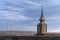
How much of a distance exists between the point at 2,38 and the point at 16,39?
1.38 m

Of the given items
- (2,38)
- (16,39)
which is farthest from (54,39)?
(2,38)

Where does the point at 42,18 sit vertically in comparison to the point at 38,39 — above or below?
above

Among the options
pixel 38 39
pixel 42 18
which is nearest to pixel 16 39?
pixel 38 39

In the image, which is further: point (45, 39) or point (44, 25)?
point (44, 25)

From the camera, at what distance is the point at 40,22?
43125 mm

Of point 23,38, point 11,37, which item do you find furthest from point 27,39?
point 11,37

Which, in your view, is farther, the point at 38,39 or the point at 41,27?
the point at 41,27

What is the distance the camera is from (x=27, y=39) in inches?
598

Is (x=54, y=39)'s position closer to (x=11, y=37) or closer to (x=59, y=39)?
(x=59, y=39)

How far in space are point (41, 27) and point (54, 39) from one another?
1091 inches

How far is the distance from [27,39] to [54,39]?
7.66ft

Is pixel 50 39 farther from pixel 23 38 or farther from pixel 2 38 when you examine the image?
pixel 2 38

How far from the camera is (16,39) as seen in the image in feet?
50.4

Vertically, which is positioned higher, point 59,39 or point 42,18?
point 42,18
